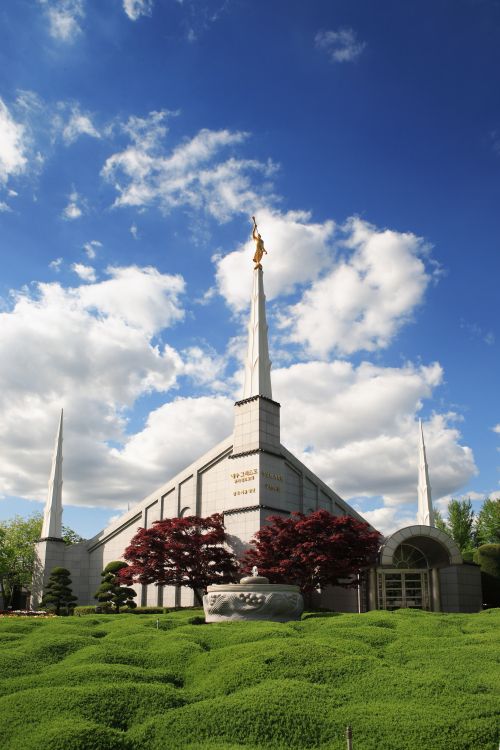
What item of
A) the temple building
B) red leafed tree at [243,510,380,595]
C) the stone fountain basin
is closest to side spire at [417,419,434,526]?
the temple building

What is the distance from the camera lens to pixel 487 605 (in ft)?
121

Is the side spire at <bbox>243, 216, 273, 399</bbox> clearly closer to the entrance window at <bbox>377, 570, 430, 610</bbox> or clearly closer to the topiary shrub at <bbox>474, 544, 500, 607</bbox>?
the entrance window at <bbox>377, 570, 430, 610</bbox>

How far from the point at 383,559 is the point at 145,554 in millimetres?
11808

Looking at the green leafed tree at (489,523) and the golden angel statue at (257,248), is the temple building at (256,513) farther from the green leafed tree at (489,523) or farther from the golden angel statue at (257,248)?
the green leafed tree at (489,523)

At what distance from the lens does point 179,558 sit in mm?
31656

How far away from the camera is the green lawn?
8.45 metres

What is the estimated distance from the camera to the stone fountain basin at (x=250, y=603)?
751 inches

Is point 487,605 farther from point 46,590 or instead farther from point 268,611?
point 46,590

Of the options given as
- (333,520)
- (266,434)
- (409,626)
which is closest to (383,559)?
(333,520)

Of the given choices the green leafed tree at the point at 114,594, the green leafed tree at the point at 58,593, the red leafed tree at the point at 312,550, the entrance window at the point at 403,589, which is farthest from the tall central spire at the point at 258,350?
the green leafed tree at the point at 58,593

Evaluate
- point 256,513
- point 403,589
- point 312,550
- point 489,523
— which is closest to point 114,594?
point 256,513

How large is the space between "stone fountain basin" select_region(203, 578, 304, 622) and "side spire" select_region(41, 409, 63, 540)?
Result: 87.5 feet

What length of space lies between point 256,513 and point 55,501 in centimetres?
1803

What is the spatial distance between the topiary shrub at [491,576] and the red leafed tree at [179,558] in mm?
15385
